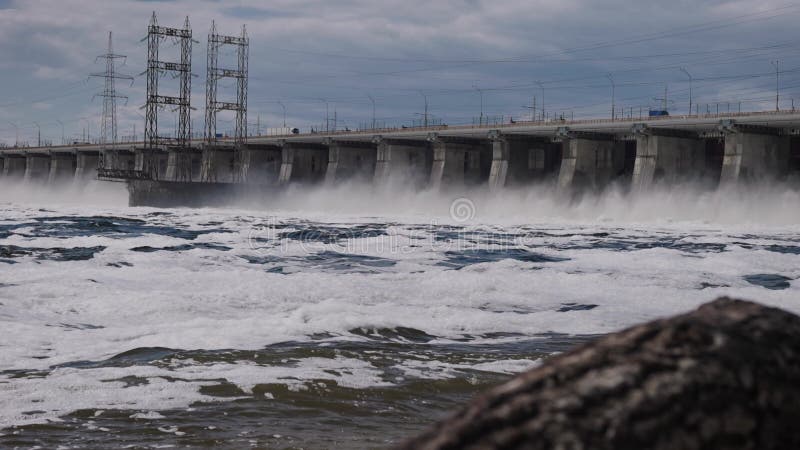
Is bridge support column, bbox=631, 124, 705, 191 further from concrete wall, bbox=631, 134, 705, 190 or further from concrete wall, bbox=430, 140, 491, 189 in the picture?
concrete wall, bbox=430, 140, 491, 189

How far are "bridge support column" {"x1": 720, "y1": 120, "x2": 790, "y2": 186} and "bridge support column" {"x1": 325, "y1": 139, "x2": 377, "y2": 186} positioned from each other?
3813cm

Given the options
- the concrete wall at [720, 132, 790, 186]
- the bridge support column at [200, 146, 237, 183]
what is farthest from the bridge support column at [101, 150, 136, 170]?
the concrete wall at [720, 132, 790, 186]

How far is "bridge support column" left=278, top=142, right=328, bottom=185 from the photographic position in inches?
3541

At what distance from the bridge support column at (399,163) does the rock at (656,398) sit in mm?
76701

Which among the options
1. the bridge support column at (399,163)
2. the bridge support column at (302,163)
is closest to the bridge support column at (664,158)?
the bridge support column at (399,163)

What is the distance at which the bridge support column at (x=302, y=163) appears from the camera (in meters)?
89.9

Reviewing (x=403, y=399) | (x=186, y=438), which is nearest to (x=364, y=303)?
(x=403, y=399)

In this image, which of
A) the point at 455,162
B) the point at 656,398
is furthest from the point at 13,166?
the point at 656,398

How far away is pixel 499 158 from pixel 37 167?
8504cm

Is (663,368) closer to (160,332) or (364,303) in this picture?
(160,332)

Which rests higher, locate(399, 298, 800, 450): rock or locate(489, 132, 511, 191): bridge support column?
locate(489, 132, 511, 191): bridge support column

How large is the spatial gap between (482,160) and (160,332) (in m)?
68.8

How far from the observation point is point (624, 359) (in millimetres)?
1946

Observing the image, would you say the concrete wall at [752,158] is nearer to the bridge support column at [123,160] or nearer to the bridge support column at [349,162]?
the bridge support column at [349,162]
